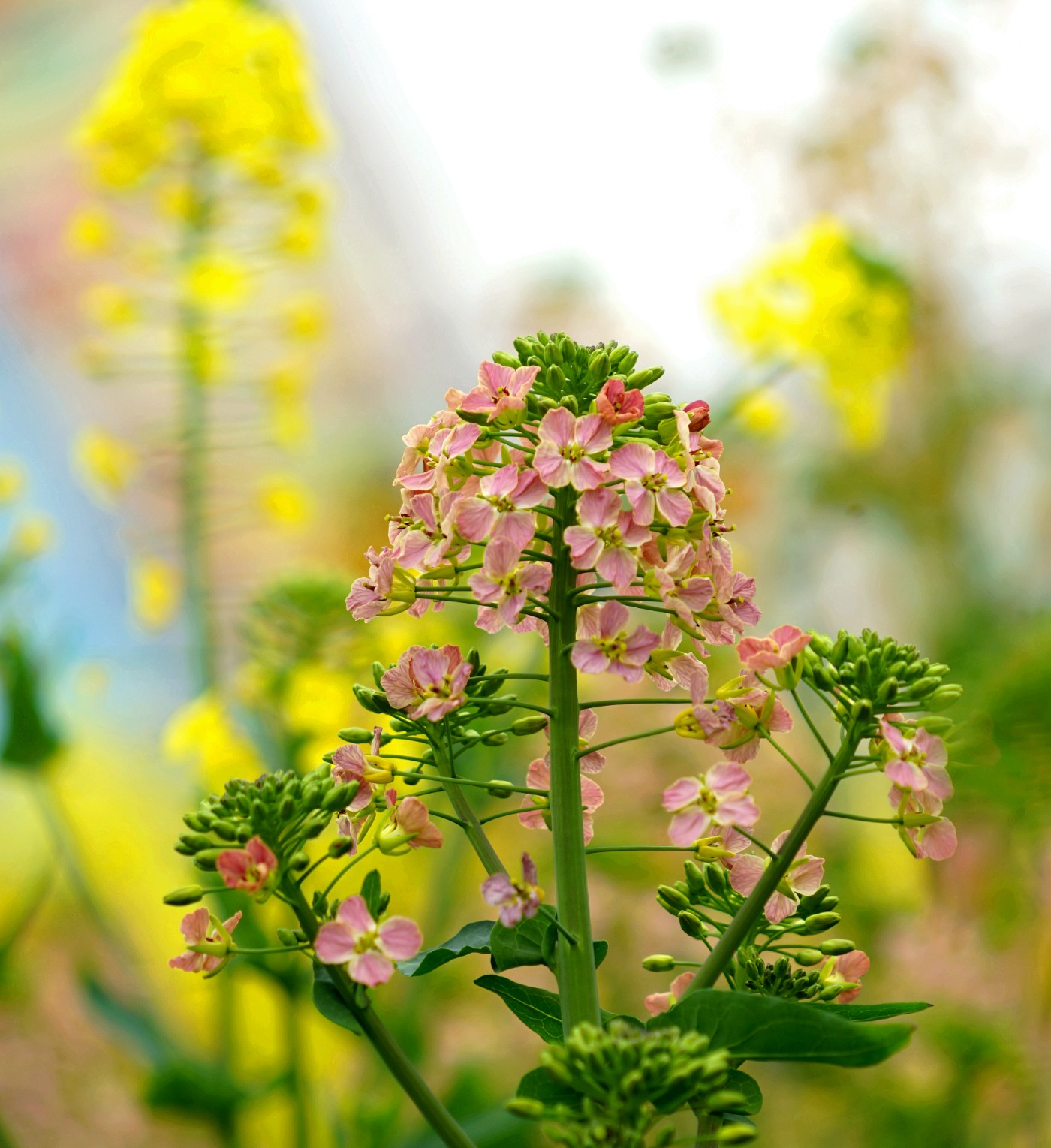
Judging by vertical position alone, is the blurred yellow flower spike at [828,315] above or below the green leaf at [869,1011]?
above

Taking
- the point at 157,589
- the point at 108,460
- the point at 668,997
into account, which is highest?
the point at 108,460

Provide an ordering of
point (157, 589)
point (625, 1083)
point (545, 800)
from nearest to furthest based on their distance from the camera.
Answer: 1. point (625, 1083)
2. point (545, 800)
3. point (157, 589)

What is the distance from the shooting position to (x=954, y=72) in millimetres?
1740

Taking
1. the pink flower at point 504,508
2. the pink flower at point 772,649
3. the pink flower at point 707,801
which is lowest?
the pink flower at point 707,801

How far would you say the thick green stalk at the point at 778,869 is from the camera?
33 centimetres

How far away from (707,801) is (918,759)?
6 centimetres

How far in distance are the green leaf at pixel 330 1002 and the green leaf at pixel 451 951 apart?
2 centimetres

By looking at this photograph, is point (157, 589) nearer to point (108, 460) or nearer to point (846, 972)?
point (108, 460)

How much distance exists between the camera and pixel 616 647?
1.11 ft

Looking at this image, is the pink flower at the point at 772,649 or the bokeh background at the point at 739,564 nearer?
the pink flower at the point at 772,649

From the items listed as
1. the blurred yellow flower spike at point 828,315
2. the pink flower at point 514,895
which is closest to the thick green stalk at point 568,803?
the pink flower at point 514,895

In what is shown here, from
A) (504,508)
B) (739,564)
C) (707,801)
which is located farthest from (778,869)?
(739,564)

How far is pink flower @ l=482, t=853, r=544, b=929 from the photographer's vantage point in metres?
0.33

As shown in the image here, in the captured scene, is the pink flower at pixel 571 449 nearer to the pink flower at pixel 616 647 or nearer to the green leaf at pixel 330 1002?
the pink flower at pixel 616 647
